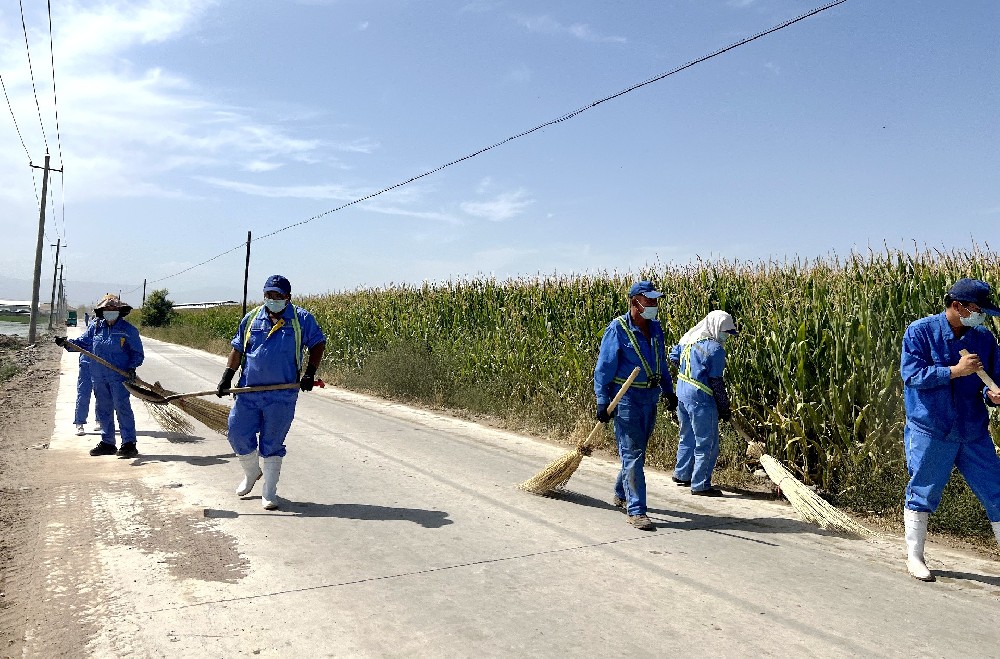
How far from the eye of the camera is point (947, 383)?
201 inches

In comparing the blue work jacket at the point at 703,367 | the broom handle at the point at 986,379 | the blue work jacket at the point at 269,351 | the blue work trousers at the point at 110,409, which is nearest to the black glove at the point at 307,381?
the blue work jacket at the point at 269,351

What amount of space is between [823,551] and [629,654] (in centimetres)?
282

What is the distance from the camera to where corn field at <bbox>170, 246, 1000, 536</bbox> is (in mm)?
8133

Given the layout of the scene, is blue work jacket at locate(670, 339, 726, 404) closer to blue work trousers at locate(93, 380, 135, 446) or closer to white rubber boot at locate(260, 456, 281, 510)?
white rubber boot at locate(260, 456, 281, 510)

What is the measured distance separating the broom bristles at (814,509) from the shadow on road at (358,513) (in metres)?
→ 2.93

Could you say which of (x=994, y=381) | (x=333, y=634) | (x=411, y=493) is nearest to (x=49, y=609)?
(x=333, y=634)

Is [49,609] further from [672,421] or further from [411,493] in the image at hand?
[672,421]

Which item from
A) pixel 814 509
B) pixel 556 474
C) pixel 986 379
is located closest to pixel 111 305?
pixel 556 474

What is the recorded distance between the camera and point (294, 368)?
716 cm

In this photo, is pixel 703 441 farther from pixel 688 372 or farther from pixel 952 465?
pixel 952 465

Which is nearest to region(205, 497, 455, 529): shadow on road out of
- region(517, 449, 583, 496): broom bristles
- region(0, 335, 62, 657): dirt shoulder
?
region(517, 449, 583, 496): broom bristles

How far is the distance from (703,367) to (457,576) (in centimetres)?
415

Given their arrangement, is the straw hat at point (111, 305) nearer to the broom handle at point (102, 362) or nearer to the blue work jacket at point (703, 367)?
the broom handle at point (102, 362)

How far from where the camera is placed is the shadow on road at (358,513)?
22.1ft
